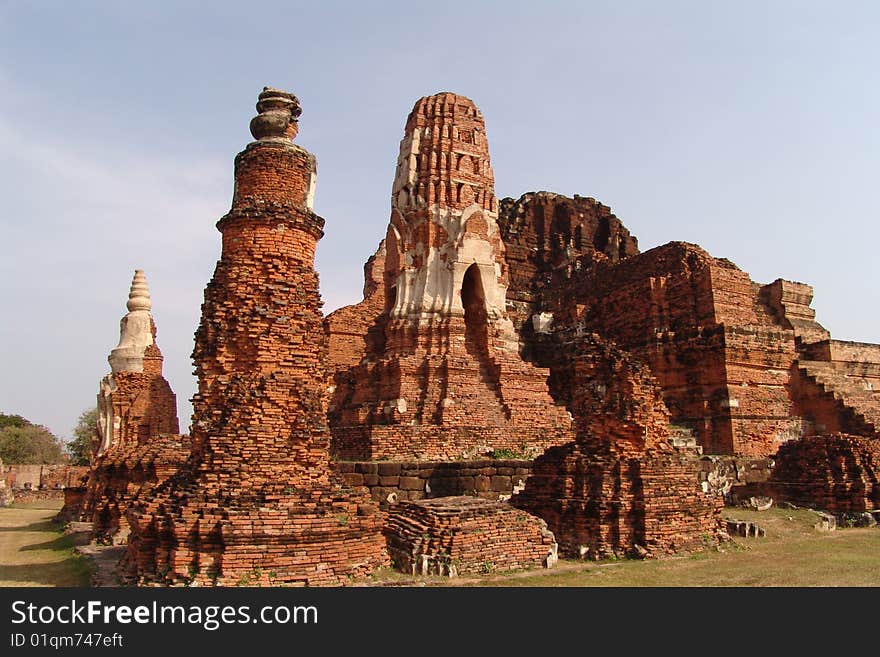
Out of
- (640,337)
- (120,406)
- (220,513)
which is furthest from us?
(640,337)

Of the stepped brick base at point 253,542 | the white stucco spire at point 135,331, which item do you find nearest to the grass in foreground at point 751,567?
the stepped brick base at point 253,542

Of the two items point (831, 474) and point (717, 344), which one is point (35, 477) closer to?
point (717, 344)

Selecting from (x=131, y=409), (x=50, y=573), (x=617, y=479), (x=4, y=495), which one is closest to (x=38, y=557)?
(x=50, y=573)

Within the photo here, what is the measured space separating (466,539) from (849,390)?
42.1ft

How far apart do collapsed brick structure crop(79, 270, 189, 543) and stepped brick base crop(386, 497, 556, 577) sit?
244 inches

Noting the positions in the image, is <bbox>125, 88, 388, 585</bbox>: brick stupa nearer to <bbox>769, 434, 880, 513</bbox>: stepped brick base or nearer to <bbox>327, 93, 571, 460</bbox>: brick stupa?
<bbox>327, 93, 571, 460</bbox>: brick stupa

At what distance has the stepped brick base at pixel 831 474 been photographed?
43.4ft

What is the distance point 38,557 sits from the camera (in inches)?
468

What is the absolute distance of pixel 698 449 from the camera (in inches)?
655

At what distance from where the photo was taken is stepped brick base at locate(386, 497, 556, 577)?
8.59 meters

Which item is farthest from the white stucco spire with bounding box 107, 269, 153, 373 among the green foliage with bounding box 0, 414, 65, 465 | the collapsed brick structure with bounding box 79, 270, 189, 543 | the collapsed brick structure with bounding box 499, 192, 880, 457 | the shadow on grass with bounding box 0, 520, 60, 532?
the green foliage with bounding box 0, 414, 65, 465
